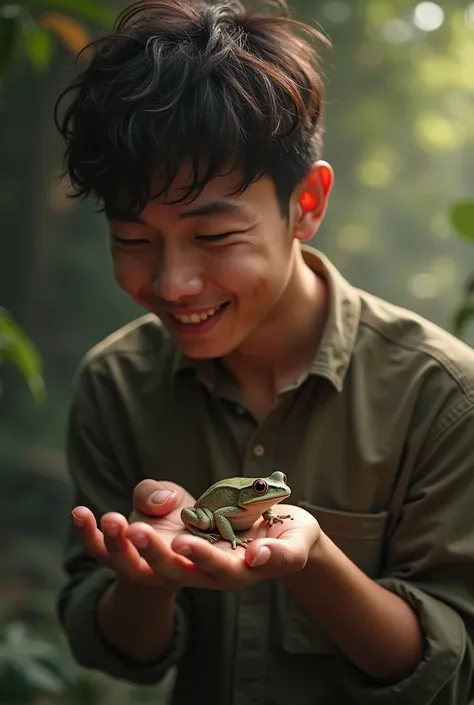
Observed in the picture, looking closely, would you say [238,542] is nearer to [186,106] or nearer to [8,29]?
[186,106]

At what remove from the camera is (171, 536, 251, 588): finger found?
Answer: 0.92 metres

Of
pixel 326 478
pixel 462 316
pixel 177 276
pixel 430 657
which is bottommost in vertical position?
pixel 430 657

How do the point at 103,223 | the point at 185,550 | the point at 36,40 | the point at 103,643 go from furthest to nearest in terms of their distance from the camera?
the point at 103,223 < the point at 36,40 < the point at 103,643 < the point at 185,550

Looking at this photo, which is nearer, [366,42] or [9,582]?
[366,42]

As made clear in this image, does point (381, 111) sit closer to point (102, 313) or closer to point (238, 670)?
point (102, 313)

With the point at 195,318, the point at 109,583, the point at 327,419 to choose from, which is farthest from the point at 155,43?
the point at 109,583

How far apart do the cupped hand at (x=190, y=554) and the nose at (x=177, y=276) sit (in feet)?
1.08

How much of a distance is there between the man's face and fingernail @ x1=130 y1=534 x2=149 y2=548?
14.8 inches

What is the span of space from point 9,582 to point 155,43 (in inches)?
69.7

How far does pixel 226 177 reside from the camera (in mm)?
1231

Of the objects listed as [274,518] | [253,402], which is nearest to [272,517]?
[274,518]

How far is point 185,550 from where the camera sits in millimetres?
919

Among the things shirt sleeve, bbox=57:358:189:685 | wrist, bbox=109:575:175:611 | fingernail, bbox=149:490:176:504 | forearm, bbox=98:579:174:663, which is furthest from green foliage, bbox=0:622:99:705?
fingernail, bbox=149:490:176:504

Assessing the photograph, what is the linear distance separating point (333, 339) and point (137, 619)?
50 cm
